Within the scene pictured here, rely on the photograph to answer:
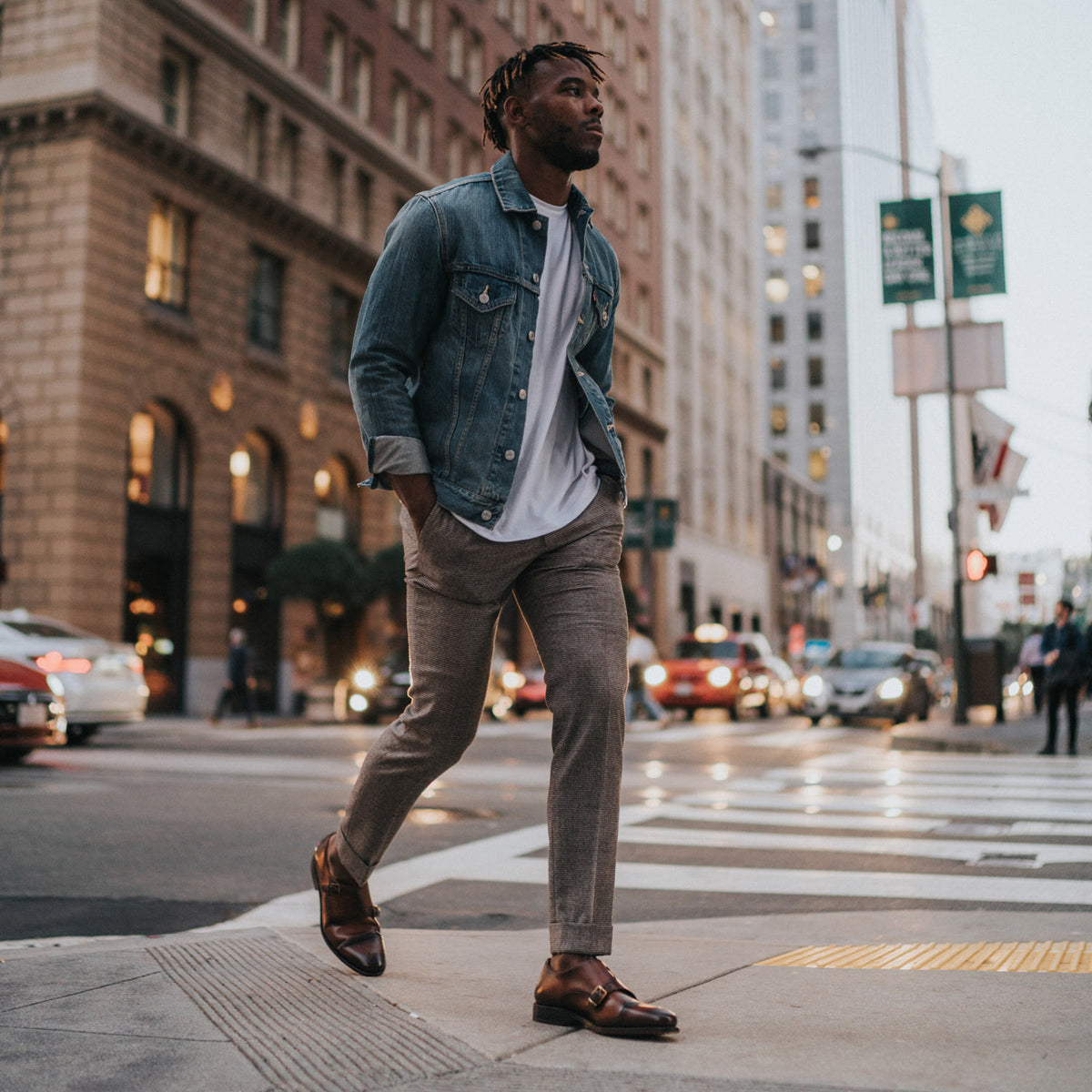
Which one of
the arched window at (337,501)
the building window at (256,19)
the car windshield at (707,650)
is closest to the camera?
the car windshield at (707,650)

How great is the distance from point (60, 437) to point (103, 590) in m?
2.81

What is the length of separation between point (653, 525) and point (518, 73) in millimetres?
40760

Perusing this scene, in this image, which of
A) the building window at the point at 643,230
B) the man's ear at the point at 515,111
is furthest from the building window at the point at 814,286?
the man's ear at the point at 515,111

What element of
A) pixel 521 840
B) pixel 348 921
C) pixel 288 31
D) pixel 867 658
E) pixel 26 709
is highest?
pixel 288 31

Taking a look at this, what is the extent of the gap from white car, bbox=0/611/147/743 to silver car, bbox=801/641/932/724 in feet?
37.8

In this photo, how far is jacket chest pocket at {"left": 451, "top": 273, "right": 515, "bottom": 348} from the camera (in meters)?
3.21

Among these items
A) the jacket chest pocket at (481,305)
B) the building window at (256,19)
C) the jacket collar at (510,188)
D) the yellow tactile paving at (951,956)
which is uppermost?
the building window at (256,19)

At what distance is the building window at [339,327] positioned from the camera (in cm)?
3247

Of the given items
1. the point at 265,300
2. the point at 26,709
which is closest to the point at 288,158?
the point at 265,300

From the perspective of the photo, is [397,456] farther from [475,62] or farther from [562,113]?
[475,62]

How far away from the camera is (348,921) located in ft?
11.1

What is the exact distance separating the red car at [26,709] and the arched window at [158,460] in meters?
14.8

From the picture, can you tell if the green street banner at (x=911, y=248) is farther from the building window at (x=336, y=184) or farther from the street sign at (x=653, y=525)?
the street sign at (x=653, y=525)

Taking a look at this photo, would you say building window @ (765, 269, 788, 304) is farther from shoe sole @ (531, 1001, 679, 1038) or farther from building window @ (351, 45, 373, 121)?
shoe sole @ (531, 1001, 679, 1038)
